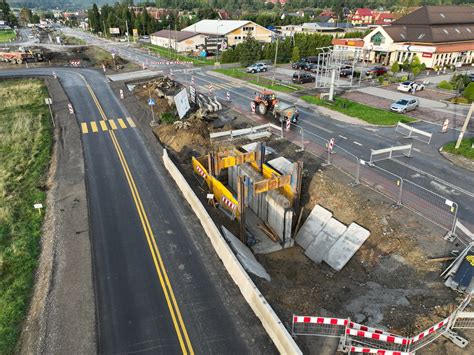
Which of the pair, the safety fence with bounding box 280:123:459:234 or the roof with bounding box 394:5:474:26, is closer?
the safety fence with bounding box 280:123:459:234

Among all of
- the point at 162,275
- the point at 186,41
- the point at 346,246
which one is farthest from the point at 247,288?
the point at 186,41

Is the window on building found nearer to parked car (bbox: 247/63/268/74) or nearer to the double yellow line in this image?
parked car (bbox: 247/63/268/74)

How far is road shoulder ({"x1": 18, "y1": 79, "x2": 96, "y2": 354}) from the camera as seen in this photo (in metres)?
11.7

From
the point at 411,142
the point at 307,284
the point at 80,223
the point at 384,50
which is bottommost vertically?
the point at 307,284

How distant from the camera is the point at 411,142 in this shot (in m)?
27.6

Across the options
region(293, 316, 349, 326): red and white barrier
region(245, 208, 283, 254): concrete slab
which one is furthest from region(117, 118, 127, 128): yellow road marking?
region(293, 316, 349, 326): red and white barrier

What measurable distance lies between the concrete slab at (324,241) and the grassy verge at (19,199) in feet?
45.6

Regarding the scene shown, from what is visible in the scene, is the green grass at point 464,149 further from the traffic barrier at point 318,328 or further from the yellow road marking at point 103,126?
the yellow road marking at point 103,126

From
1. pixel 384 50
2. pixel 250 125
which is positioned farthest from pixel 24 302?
pixel 384 50

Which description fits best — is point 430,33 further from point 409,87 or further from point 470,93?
point 470,93

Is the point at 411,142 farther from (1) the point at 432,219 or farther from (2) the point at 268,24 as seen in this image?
(2) the point at 268,24

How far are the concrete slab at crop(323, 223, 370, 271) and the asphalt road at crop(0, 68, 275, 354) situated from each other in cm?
624

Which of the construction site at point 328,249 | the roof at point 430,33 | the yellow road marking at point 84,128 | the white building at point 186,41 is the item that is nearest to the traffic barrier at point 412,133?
the construction site at point 328,249

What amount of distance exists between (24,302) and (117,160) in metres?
13.9
